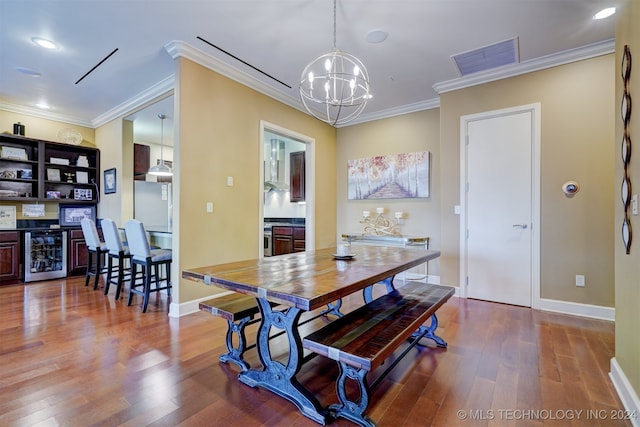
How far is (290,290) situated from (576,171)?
339cm

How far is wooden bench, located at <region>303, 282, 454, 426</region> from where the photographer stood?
4.59 feet

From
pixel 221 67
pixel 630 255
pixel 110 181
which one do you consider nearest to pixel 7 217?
pixel 110 181

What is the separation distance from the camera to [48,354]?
2.23 meters

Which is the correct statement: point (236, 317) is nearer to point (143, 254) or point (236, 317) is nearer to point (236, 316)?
point (236, 316)

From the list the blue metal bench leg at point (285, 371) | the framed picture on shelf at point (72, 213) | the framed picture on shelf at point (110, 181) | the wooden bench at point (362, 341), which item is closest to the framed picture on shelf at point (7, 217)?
the framed picture on shelf at point (72, 213)

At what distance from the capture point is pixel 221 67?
3416mm

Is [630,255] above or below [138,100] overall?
below

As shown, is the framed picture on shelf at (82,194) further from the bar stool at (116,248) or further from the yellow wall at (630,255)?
the yellow wall at (630,255)

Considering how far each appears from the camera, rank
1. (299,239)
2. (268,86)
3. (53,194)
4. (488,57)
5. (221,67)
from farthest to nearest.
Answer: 1. (299,239)
2. (53,194)
3. (268,86)
4. (221,67)
5. (488,57)

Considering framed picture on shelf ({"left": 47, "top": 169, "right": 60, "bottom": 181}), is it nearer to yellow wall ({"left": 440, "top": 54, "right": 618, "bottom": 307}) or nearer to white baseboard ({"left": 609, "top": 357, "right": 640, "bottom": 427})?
yellow wall ({"left": 440, "top": 54, "right": 618, "bottom": 307})

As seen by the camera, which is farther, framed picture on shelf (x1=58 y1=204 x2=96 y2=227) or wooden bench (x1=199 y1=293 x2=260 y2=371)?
framed picture on shelf (x1=58 y1=204 x2=96 y2=227)

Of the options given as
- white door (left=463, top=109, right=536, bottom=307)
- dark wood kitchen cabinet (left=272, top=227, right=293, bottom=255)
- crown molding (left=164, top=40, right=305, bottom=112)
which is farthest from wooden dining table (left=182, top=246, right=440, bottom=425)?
dark wood kitchen cabinet (left=272, top=227, right=293, bottom=255)

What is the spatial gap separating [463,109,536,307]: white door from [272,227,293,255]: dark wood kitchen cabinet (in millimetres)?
3188

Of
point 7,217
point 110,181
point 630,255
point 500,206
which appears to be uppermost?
point 110,181
